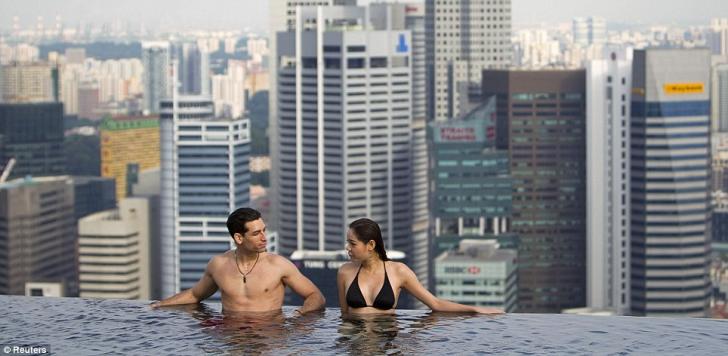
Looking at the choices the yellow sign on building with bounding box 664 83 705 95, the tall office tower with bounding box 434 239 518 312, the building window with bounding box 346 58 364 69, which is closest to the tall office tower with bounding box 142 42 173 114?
the building window with bounding box 346 58 364 69

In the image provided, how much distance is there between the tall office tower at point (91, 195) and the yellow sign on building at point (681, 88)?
2480 cm

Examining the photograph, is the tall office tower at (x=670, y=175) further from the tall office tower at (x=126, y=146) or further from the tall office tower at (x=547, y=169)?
the tall office tower at (x=126, y=146)

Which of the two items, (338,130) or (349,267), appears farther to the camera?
(338,130)

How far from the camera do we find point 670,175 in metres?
72.2

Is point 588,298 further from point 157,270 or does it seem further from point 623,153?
point 157,270

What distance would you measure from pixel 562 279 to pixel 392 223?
8.91m

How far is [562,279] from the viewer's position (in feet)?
244

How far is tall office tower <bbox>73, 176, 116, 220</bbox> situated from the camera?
7555 centimetres

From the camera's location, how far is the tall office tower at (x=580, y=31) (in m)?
81.6

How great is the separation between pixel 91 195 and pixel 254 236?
2777 inches

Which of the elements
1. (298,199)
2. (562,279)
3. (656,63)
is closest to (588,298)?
(562,279)

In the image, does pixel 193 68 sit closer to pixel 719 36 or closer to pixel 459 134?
pixel 459 134

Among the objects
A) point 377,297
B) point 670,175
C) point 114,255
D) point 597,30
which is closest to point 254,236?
point 377,297

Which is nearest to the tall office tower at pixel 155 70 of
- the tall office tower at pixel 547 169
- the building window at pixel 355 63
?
the building window at pixel 355 63
